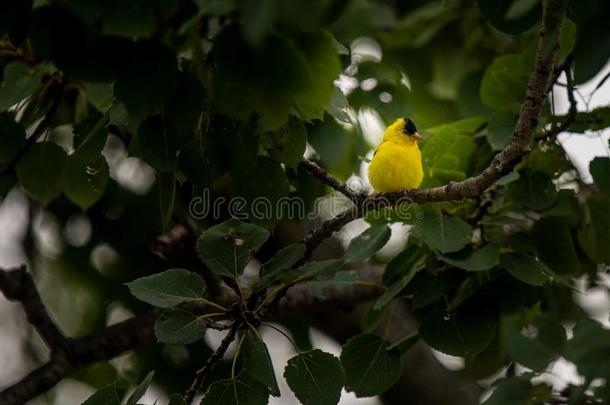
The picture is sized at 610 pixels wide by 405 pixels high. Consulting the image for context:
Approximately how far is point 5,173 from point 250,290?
1.17m

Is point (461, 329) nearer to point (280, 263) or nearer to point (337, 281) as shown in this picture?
point (337, 281)

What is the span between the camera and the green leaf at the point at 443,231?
8.87 ft

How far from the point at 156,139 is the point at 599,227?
5.33 feet

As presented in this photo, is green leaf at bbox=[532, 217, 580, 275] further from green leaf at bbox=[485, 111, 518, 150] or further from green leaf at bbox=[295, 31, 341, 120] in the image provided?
green leaf at bbox=[295, 31, 341, 120]

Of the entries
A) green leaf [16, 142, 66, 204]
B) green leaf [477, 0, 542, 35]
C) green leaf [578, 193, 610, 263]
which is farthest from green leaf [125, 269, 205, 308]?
green leaf [578, 193, 610, 263]

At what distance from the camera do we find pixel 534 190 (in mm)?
2893

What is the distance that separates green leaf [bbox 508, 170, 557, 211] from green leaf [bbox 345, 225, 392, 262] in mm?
412

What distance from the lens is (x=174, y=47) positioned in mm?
1715

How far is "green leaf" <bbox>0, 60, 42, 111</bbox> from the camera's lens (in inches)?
107

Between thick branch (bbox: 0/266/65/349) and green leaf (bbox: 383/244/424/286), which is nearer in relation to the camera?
green leaf (bbox: 383/244/424/286)

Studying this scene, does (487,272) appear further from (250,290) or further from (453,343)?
(250,290)

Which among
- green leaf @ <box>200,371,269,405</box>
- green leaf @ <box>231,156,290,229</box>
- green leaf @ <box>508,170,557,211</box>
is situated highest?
green leaf @ <box>231,156,290,229</box>

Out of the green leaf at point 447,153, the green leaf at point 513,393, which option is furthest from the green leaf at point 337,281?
the green leaf at point 513,393

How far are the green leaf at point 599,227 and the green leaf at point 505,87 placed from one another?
40cm
